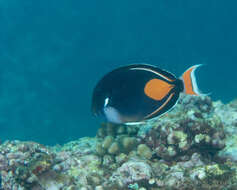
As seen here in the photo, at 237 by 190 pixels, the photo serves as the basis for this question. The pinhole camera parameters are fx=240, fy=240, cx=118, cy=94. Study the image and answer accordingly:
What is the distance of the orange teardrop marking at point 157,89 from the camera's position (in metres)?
1.83

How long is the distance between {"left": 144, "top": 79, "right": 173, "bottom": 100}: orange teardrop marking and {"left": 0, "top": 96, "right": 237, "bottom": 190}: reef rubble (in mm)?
1229

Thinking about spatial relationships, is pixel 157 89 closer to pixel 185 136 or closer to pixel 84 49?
pixel 185 136

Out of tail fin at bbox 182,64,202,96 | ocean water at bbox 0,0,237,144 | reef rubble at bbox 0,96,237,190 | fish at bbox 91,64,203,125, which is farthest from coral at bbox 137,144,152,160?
ocean water at bbox 0,0,237,144

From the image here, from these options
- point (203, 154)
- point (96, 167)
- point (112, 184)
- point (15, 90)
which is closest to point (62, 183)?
point (96, 167)

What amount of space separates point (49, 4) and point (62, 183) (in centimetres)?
3289

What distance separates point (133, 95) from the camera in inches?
73.9

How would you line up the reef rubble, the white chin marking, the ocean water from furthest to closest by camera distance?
the ocean water, the reef rubble, the white chin marking

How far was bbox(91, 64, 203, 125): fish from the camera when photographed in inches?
72.6

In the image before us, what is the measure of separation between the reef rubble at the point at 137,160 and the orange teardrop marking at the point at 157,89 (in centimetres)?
123

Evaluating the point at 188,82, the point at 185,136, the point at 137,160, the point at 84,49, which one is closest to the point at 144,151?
the point at 137,160

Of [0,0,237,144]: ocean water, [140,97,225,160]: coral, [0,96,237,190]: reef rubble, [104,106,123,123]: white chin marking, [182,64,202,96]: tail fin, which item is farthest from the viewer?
[0,0,237,144]: ocean water

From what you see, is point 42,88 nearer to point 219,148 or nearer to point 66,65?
point 66,65

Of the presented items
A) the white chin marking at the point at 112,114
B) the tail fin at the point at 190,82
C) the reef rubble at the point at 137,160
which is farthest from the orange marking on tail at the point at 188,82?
the reef rubble at the point at 137,160

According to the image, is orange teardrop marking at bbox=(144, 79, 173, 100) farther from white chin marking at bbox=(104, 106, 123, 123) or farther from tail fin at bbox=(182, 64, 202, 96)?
white chin marking at bbox=(104, 106, 123, 123)
